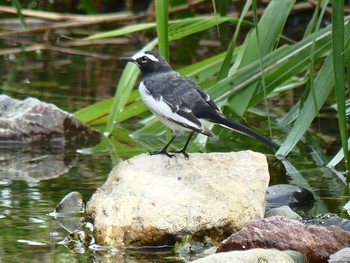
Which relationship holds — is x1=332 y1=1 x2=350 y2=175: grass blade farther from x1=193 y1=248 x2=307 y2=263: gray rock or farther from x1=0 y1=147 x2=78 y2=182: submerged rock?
x1=0 y1=147 x2=78 y2=182: submerged rock

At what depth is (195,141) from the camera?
7.75 m

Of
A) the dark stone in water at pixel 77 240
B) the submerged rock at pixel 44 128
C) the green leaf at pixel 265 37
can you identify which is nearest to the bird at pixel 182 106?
the dark stone in water at pixel 77 240

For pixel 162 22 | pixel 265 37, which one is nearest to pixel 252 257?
pixel 162 22

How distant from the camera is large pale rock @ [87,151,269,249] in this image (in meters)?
5.31

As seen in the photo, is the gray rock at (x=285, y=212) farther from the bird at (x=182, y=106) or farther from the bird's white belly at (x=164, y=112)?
the bird's white belly at (x=164, y=112)

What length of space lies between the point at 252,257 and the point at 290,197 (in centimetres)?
180

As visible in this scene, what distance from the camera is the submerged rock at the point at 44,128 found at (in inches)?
322

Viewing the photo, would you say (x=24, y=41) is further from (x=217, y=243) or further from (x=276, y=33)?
(x=217, y=243)

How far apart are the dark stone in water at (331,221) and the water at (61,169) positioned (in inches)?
12.0

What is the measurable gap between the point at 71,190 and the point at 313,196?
4.96 feet

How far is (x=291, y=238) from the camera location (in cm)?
502

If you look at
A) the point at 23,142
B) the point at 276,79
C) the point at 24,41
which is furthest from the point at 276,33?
the point at 24,41

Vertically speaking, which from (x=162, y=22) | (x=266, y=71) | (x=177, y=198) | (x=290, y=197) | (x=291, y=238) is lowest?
(x=290, y=197)

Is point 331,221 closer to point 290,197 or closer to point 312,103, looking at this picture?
point 290,197
